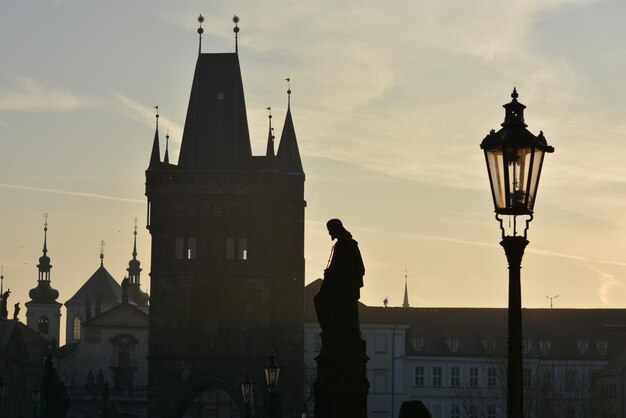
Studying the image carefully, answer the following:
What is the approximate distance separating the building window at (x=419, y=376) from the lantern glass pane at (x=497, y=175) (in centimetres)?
10371

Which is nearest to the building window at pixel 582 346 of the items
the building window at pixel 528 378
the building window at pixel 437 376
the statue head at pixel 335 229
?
the building window at pixel 528 378

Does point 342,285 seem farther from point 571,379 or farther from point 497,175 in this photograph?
point 571,379

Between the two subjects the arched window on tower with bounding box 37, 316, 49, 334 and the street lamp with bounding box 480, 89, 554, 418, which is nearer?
the street lamp with bounding box 480, 89, 554, 418

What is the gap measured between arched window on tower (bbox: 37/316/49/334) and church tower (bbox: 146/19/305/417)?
266 ft

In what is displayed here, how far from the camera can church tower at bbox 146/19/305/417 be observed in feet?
318

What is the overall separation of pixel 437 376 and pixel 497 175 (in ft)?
345

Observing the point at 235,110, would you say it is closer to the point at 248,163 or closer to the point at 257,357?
the point at 248,163

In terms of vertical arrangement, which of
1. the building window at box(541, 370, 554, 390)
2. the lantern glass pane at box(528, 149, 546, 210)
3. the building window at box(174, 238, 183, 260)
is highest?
the building window at box(174, 238, 183, 260)

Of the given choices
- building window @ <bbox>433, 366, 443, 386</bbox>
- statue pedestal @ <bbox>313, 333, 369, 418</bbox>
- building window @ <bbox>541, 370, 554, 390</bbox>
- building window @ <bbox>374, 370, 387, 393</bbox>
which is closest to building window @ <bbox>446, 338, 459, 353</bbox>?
building window @ <bbox>433, 366, 443, 386</bbox>

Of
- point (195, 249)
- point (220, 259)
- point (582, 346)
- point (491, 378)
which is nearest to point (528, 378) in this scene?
point (491, 378)

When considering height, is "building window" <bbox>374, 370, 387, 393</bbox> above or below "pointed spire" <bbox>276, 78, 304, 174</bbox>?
below

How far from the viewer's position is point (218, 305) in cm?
9775

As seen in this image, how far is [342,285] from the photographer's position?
1969 cm

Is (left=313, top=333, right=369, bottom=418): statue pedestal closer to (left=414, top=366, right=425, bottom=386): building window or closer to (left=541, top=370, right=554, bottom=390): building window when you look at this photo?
(left=541, top=370, right=554, bottom=390): building window
